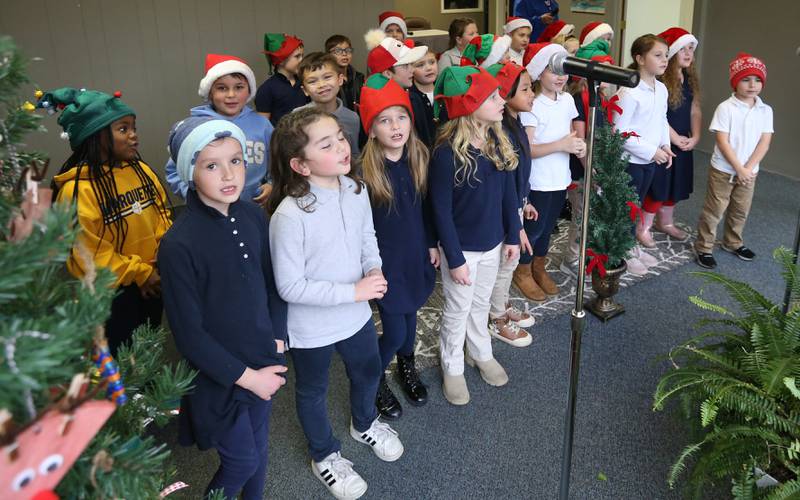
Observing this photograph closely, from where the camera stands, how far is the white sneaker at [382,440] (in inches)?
85.4

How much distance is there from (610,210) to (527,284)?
2.12 feet

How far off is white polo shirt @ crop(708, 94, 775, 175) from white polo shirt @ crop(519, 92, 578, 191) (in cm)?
103

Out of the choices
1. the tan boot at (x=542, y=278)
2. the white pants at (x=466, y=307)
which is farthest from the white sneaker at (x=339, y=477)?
the tan boot at (x=542, y=278)

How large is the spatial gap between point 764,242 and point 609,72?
3.10 metres

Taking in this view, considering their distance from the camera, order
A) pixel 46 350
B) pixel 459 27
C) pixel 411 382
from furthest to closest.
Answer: pixel 459 27, pixel 411 382, pixel 46 350

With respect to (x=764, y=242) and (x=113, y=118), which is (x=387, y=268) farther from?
(x=764, y=242)

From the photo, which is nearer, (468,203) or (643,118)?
(468,203)

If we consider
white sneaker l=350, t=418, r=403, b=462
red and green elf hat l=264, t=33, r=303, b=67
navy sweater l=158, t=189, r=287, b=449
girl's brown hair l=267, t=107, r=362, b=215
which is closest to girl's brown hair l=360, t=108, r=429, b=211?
girl's brown hair l=267, t=107, r=362, b=215

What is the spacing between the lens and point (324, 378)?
1.97 metres

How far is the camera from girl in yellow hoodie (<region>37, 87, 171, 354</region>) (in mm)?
2062

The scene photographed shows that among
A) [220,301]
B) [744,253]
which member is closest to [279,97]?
[220,301]

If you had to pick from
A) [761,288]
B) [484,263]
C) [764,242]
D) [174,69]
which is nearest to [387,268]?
[484,263]

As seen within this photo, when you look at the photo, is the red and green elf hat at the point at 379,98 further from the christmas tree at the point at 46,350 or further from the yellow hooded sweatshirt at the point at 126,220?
the christmas tree at the point at 46,350

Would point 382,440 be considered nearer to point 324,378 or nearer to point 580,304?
point 324,378
